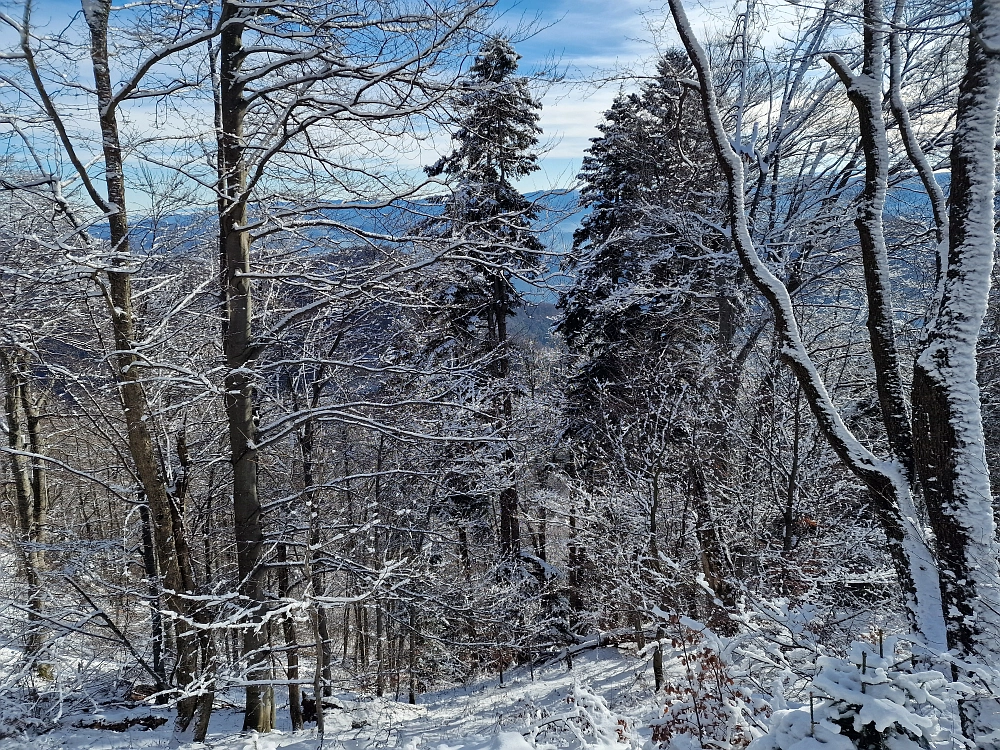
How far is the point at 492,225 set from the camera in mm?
6824

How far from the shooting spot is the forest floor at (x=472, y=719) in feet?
16.3

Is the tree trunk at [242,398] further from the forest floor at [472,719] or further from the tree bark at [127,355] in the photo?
the forest floor at [472,719]

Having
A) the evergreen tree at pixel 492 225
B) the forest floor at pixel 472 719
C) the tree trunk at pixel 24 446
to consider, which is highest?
the evergreen tree at pixel 492 225

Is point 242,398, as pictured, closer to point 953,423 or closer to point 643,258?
point 953,423

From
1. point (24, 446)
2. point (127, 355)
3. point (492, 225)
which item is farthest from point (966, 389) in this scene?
point (24, 446)

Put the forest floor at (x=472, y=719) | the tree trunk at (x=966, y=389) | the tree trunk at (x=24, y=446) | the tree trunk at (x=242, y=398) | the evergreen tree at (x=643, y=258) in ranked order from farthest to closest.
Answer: the evergreen tree at (x=643, y=258) → the tree trunk at (x=24, y=446) → the tree trunk at (x=242, y=398) → the forest floor at (x=472, y=719) → the tree trunk at (x=966, y=389)

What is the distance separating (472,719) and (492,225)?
7.98m

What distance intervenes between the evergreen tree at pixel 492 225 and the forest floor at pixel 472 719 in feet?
9.45

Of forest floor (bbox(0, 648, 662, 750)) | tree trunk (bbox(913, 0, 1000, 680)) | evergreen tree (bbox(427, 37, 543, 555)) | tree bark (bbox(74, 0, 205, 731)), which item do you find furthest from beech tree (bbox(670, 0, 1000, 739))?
tree bark (bbox(74, 0, 205, 731))

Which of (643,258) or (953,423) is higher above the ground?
(643,258)

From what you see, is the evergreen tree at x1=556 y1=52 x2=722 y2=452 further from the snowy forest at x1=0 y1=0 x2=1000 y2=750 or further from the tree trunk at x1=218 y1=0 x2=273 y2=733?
the tree trunk at x1=218 y1=0 x2=273 y2=733

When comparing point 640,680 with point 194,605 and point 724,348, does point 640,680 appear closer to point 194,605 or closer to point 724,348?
point 724,348

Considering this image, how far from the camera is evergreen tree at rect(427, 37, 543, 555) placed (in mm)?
5219

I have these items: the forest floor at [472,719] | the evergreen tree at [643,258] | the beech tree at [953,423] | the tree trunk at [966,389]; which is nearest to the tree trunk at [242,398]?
the forest floor at [472,719]
